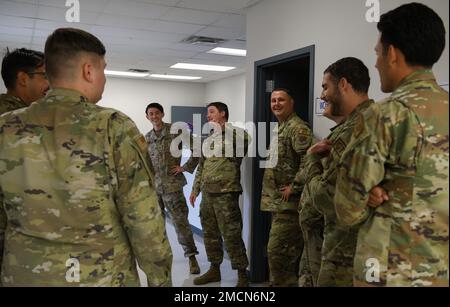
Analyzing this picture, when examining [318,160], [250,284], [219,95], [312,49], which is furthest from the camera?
[219,95]

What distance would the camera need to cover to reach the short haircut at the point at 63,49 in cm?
126

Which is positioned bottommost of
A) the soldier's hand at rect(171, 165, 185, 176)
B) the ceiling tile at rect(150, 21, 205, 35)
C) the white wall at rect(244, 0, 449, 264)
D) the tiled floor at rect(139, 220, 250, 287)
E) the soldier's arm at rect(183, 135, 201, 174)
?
the tiled floor at rect(139, 220, 250, 287)

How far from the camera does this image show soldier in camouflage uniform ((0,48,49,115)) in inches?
77.3

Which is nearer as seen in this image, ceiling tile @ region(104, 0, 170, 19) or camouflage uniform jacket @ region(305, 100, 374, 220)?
camouflage uniform jacket @ region(305, 100, 374, 220)

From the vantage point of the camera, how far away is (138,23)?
4.44 meters

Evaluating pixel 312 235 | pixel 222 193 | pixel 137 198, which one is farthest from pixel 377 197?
pixel 222 193

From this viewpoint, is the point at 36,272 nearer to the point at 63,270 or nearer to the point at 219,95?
the point at 63,270

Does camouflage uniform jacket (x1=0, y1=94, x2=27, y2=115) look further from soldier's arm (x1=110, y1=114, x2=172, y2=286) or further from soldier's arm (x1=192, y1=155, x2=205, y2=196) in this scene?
soldier's arm (x1=192, y1=155, x2=205, y2=196)

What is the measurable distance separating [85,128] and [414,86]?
1.07 meters

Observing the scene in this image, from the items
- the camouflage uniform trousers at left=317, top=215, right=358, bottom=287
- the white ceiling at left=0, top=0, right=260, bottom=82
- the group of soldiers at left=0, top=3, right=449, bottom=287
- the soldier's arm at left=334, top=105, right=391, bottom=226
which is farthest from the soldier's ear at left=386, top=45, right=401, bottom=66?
the white ceiling at left=0, top=0, right=260, bottom=82

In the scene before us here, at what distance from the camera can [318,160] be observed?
1.84 m

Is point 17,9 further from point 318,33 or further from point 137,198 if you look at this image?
point 137,198

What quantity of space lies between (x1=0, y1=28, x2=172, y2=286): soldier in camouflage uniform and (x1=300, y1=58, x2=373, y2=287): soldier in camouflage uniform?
774 millimetres
